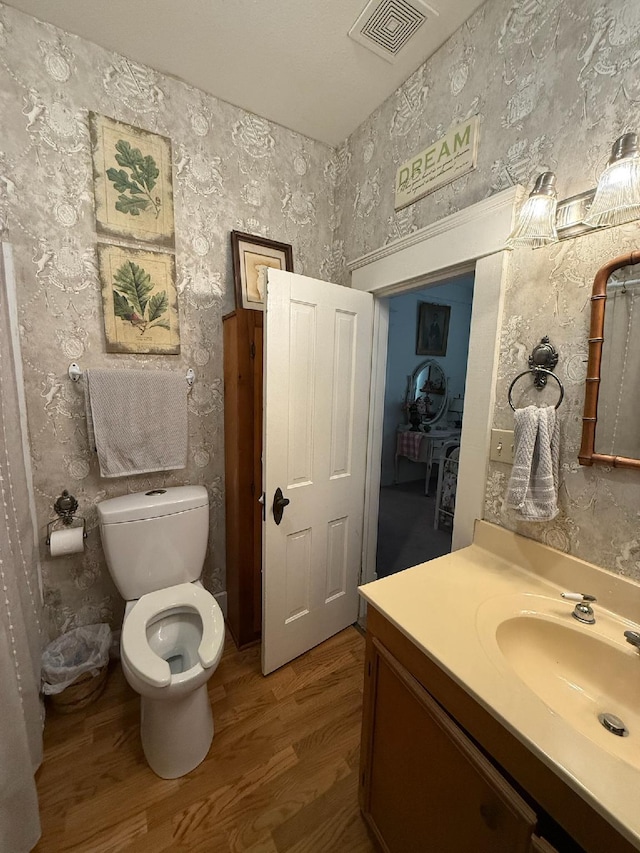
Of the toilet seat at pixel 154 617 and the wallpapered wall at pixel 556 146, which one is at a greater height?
the wallpapered wall at pixel 556 146

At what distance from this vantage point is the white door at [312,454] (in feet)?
4.67

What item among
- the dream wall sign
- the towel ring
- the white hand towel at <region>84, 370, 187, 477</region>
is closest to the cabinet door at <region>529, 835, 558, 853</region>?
the towel ring

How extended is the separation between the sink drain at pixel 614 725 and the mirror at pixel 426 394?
352cm

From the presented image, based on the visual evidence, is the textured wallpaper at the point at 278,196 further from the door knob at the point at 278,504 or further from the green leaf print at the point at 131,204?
the door knob at the point at 278,504

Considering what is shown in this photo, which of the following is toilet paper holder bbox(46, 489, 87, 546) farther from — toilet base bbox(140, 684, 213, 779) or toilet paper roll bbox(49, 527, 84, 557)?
toilet base bbox(140, 684, 213, 779)

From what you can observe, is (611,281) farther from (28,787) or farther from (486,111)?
(28,787)

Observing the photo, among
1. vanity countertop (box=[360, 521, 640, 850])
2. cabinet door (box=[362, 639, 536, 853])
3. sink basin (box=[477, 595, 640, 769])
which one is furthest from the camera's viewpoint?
sink basin (box=[477, 595, 640, 769])

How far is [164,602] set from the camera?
144 cm

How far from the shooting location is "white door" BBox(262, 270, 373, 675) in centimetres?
142

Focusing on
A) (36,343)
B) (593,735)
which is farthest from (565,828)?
(36,343)

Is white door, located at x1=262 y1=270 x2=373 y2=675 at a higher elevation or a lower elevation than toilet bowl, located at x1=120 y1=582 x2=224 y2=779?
higher

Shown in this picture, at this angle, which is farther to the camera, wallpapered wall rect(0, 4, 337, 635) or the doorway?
the doorway

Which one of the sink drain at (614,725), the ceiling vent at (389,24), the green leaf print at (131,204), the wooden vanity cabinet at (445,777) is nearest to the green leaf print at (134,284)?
the green leaf print at (131,204)

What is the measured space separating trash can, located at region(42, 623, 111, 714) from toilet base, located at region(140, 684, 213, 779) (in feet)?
1.28
